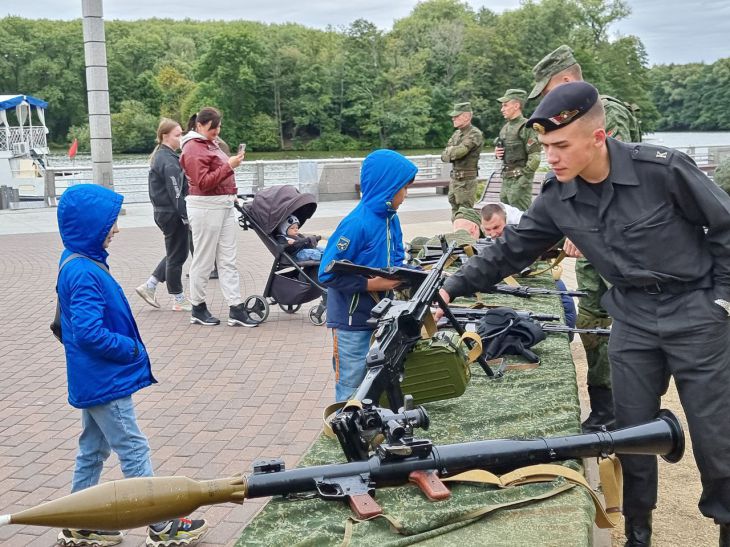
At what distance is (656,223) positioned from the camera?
313 centimetres

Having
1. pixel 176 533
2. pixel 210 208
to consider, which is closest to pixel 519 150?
pixel 210 208

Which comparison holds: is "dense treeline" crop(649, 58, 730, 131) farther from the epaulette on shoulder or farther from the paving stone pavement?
the epaulette on shoulder

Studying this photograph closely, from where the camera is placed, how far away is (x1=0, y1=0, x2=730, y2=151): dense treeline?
2685 inches

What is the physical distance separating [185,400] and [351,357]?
2.34 m

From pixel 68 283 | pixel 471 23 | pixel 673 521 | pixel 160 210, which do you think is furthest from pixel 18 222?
pixel 471 23

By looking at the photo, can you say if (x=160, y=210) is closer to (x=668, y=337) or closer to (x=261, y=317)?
(x=261, y=317)

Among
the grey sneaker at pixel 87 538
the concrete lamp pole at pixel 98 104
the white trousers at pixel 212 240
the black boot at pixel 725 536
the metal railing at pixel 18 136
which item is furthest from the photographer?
the metal railing at pixel 18 136

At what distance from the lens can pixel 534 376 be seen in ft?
13.6

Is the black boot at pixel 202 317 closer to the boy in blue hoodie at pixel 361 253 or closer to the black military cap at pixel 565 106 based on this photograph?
the boy in blue hoodie at pixel 361 253

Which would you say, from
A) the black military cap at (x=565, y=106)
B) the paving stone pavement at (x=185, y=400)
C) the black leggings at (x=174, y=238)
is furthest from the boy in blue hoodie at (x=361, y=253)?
the black leggings at (x=174, y=238)

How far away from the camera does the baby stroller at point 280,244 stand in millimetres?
8078

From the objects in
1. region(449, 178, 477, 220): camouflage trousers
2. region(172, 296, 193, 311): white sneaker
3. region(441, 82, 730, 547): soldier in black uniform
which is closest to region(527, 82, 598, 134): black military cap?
region(441, 82, 730, 547): soldier in black uniform

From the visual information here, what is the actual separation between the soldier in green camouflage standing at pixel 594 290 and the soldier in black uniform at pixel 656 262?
6.08ft

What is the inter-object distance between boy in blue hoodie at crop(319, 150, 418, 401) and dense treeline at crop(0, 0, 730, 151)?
61.2 metres
